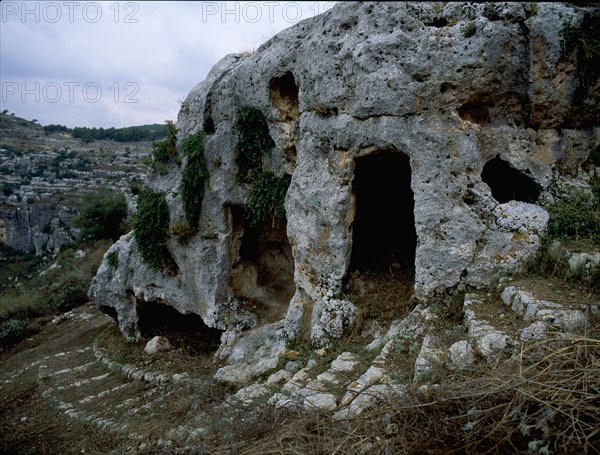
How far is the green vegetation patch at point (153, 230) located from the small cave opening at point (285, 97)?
12.1 feet

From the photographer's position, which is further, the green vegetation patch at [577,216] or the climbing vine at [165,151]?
the climbing vine at [165,151]

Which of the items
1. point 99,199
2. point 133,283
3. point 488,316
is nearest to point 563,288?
point 488,316

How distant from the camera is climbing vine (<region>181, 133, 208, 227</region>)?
9.57m

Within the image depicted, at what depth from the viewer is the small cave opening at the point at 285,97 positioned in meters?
8.70

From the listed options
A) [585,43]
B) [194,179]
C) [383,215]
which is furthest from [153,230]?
[585,43]

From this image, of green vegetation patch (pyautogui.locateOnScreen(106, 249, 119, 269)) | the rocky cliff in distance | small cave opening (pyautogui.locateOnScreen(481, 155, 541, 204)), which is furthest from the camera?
the rocky cliff in distance

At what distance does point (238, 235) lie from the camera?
9875mm

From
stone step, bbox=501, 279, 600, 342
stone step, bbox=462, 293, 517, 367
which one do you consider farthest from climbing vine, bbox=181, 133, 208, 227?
stone step, bbox=501, 279, 600, 342

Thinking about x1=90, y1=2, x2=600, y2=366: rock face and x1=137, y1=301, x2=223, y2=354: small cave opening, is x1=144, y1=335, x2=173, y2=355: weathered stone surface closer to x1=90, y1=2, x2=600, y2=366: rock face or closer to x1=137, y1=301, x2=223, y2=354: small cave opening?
x1=137, y1=301, x2=223, y2=354: small cave opening

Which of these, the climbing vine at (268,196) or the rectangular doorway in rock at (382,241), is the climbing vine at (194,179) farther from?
the rectangular doorway in rock at (382,241)

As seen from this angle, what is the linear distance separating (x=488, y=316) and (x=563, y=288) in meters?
0.89

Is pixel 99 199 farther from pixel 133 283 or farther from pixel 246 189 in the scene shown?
pixel 246 189

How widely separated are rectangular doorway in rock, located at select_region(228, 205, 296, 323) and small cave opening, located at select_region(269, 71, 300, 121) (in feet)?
7.95

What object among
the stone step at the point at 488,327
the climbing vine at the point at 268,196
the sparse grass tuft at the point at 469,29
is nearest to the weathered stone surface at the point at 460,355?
the stone step at the point at 488,327
